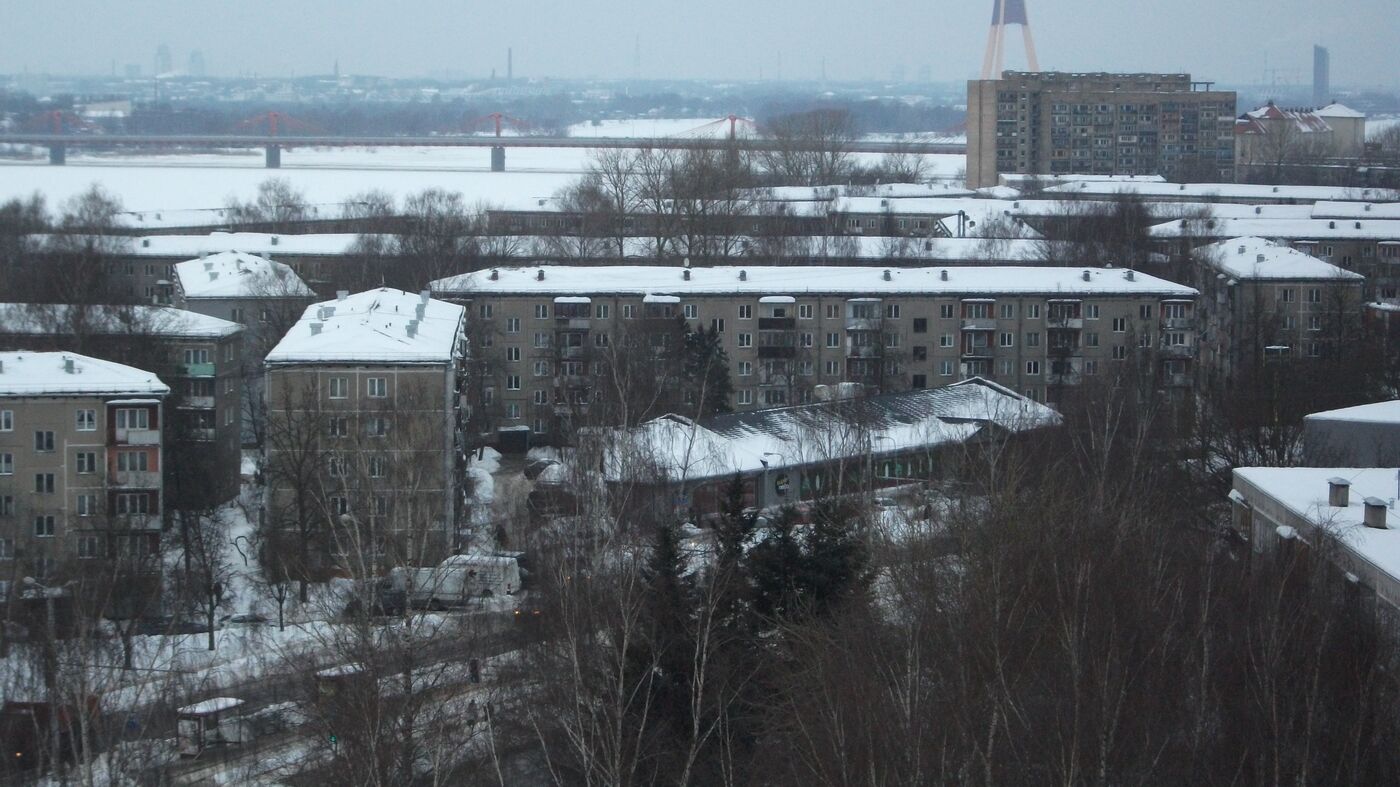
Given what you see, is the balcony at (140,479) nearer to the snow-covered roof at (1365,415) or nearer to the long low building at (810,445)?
the long low building at (810,445)

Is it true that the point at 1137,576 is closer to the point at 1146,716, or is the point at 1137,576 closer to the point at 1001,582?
the point at 1001,582

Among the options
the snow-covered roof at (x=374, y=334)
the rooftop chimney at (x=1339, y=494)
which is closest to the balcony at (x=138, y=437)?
the snow-covered roof at (x=374, y=334)

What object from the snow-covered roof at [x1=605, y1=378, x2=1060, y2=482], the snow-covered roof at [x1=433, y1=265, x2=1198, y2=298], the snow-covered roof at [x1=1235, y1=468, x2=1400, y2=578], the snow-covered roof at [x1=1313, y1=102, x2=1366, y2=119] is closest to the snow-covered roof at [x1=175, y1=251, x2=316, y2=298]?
the snow-covered roof at [x1=433, y1=265, x2=1198, y2=298]

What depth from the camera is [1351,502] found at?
7.36 metres

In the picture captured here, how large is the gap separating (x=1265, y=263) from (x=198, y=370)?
9.32 meters

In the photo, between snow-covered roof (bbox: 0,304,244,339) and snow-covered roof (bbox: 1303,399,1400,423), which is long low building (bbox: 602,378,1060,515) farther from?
snow-covered roof (bbox: 0,304,244,339)

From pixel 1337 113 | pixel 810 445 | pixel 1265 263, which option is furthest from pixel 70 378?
pixel 1337 113

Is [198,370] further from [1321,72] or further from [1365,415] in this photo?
[1321,72]

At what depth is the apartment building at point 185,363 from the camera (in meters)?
10.3

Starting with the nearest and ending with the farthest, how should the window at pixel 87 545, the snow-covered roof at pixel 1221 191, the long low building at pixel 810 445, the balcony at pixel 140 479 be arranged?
1. the window at pixel 87 545
2. the balcony at pixel 140 479
3. the long low building at pixel 810 445
4. the snow-covered roof at pixel 1221 191

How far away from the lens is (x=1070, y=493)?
8250 mm

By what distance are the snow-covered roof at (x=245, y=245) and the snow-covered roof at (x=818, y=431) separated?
6939 millimetres

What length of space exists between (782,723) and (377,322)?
18.2ft

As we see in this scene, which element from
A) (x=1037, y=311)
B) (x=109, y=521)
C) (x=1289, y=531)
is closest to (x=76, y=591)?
(x=109, y=521)
